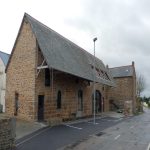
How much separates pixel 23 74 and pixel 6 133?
13.8 meters

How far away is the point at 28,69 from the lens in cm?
2730

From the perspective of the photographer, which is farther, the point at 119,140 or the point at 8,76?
the point at 8,76

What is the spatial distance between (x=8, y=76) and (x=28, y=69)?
3354 millimetres

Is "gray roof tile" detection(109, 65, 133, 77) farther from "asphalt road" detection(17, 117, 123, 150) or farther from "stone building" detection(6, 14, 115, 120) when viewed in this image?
"asphalt road" detection(17, 117, 123, 150)

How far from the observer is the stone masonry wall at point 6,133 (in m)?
13.9

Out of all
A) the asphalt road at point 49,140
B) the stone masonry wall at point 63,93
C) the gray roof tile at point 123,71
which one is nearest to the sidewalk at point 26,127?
the asphalt road at point 49,140

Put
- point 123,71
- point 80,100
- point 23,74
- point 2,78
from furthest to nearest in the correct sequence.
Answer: point 123,71 → point 2,78 → point 80,100 → point 23,74

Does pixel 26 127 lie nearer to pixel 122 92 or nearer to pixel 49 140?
pixel 49 140

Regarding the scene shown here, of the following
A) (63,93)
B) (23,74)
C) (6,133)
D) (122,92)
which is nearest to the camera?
(6,133)

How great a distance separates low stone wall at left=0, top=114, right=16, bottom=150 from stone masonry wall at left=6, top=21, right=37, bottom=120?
36.4 ft

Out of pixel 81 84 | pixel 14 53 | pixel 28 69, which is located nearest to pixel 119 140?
pixel 28 69

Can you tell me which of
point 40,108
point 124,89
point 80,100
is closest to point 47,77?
point 40,108

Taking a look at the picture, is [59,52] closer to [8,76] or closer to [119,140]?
[8,76]

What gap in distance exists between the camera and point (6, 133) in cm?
1419
